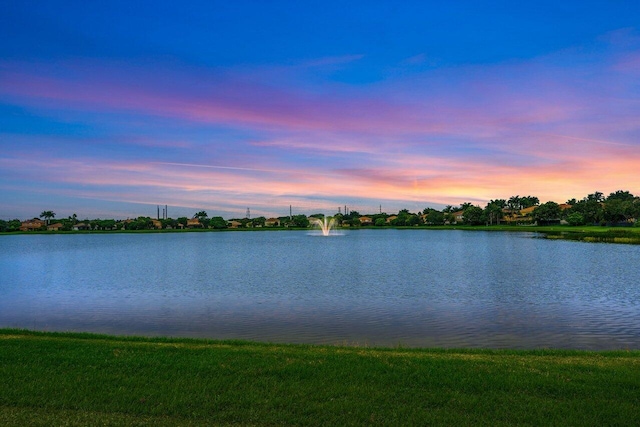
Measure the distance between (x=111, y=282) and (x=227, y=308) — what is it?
14.0 m

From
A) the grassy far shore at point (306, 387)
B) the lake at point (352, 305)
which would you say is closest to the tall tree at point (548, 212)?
the lake at point (352, 305)

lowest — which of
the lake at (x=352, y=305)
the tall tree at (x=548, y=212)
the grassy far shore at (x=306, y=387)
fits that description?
the lake at (x=352, y=305)

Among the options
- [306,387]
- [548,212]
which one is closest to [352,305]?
[306,387]

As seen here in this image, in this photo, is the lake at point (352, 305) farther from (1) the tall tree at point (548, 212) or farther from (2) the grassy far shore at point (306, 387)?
(1) the tall tree at point (548, 212)

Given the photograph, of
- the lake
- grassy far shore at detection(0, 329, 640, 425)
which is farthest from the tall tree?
grassy far shore at detection(0, 329, 640, 425)

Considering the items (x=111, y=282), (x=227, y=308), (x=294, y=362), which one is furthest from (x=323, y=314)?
(x=111, y=282)

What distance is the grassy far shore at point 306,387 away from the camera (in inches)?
280

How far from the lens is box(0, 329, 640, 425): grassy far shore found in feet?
23.3

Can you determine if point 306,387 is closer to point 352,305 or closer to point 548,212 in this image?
point 352,305

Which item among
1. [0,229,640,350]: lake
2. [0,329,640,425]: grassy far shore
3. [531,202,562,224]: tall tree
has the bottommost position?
[0,229,640,350]: lake

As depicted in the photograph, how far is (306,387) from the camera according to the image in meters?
→ 8.23

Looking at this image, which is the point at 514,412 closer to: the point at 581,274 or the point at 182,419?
the point at 182,419

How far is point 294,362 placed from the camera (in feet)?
31.7

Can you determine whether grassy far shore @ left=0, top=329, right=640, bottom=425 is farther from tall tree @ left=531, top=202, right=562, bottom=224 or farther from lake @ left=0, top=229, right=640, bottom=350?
tall tree @ left=531, top=202, right=562, bottom=224
